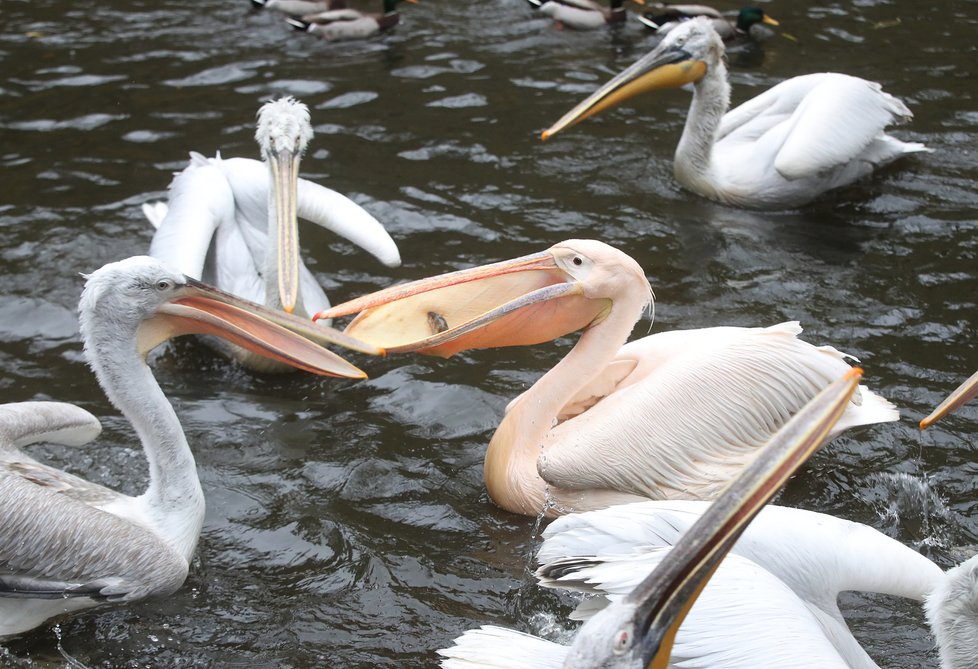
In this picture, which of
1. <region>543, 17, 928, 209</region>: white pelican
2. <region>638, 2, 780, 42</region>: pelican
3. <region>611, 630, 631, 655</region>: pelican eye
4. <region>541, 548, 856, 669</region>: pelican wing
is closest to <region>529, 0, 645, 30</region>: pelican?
<region>638, 2, 780, 42</region>: pelican

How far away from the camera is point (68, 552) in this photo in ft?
10.6

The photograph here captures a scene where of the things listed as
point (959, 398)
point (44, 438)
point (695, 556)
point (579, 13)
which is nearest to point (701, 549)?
point (695, 556)

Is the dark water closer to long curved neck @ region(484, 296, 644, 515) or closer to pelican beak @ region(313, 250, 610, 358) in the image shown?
long curved neck @ region(484, 296, 644, 515)

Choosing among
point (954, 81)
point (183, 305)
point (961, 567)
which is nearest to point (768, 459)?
point (961, 567)

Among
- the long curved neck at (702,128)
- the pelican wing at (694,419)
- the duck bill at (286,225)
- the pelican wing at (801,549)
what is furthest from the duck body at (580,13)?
the pelican wing at (801,549)

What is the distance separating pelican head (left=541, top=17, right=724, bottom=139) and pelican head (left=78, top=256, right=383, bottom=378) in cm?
301

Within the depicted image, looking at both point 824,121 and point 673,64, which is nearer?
point 824,121

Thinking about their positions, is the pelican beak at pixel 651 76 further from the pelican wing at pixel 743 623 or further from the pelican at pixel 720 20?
the pelican wing at pixel 743 623

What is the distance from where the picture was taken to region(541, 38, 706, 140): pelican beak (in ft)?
20.3

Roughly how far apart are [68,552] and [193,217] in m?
2.03

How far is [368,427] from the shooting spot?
439cm

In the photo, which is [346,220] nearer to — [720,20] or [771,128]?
[771,128]

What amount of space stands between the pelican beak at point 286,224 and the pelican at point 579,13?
14.0ft

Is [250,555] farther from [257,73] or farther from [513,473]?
[257,73]
